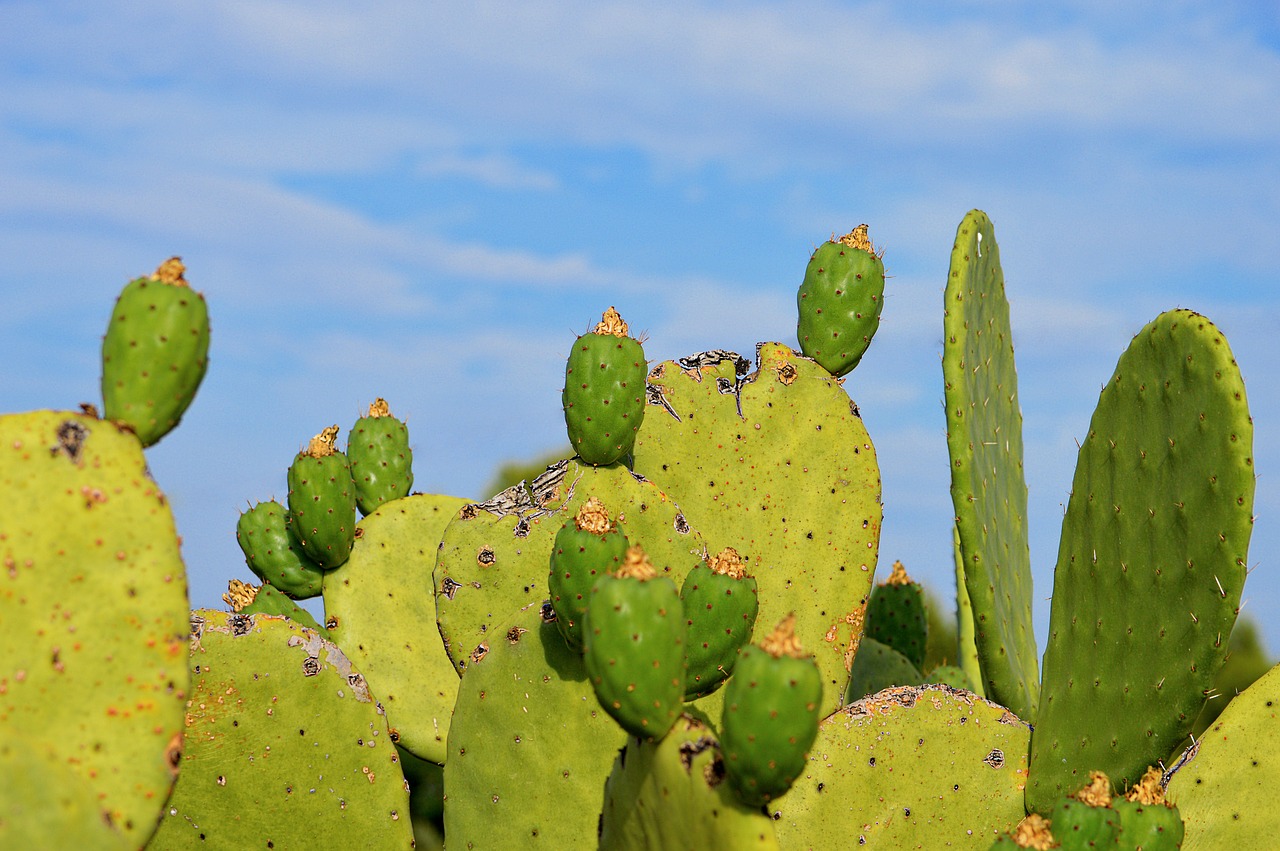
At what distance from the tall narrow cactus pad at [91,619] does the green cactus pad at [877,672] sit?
3230 mm

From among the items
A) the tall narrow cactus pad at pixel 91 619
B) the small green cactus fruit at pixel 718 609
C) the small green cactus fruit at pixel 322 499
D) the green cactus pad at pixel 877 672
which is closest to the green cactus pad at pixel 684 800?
the small green cactus fruit at pixel 718 609

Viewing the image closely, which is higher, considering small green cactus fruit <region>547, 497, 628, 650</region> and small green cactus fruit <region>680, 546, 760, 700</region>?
small green cactus fruit <region>547, 497, 628, 650</region>

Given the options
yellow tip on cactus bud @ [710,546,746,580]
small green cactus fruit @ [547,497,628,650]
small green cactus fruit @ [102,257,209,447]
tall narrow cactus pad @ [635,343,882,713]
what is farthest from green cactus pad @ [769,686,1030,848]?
small green cactus fruit @ [102,257,209,447]

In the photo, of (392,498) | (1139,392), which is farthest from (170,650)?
(392,498)

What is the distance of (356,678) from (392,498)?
1481 mm

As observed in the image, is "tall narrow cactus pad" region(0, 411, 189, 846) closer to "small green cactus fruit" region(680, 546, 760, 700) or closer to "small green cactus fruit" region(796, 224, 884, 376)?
"small green cactus fruit" region(680, 546, 760, 700)

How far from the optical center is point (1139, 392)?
2930 millimetres

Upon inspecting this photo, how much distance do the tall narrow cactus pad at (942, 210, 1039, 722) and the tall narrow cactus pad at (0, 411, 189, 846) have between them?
206 cm

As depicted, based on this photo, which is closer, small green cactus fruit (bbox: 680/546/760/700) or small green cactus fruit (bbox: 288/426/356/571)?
small green cactus fruit (bbox: 680/546/760/700)

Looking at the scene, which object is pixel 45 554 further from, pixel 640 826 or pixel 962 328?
pixel 962 328

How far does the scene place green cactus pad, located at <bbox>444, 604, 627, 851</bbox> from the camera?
269cm

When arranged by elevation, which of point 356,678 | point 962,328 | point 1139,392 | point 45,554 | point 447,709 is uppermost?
point 962,328

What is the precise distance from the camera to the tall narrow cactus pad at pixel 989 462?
333 cm

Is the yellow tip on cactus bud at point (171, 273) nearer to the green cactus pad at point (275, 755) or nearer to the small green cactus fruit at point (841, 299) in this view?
the green cactus pad at point (275, 755)
